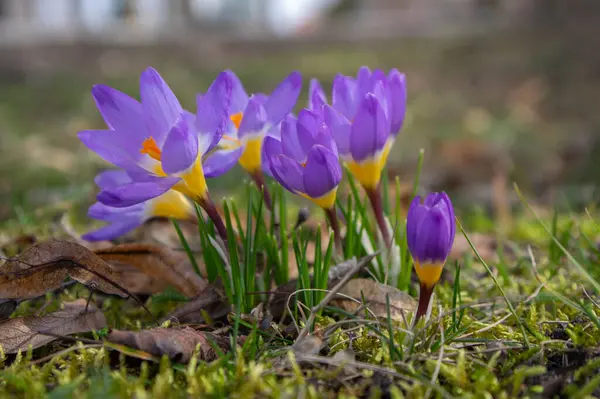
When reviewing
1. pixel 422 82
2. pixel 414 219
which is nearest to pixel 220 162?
pixel 414 219

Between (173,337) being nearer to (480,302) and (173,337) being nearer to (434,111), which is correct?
(480,302)

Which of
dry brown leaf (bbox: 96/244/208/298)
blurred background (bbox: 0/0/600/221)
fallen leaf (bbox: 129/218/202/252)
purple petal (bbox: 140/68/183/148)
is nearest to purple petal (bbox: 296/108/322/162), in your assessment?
purple petal (bbox: 140/68/183/148)

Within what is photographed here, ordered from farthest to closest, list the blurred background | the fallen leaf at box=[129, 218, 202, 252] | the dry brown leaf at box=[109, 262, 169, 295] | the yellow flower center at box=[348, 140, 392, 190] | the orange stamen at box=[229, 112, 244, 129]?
the blurred background, the fallen leaf at box=[129, 218, 202, 252], the dry brown leaf at box=[109, 262, 169, 295], the orange stamen at box=[229, 112, 244, 129], the yellow flower center at box=[348, 140, 392, 190]

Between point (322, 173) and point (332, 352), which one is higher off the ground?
point (322, 173)

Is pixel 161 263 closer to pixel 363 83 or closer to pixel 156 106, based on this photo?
pixel 156 106

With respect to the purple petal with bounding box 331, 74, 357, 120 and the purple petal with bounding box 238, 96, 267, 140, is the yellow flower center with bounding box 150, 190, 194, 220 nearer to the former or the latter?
the purple petal with bounding box 238, 96, 267, 140

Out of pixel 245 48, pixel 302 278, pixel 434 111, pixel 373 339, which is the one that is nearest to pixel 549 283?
pixel 373 339
